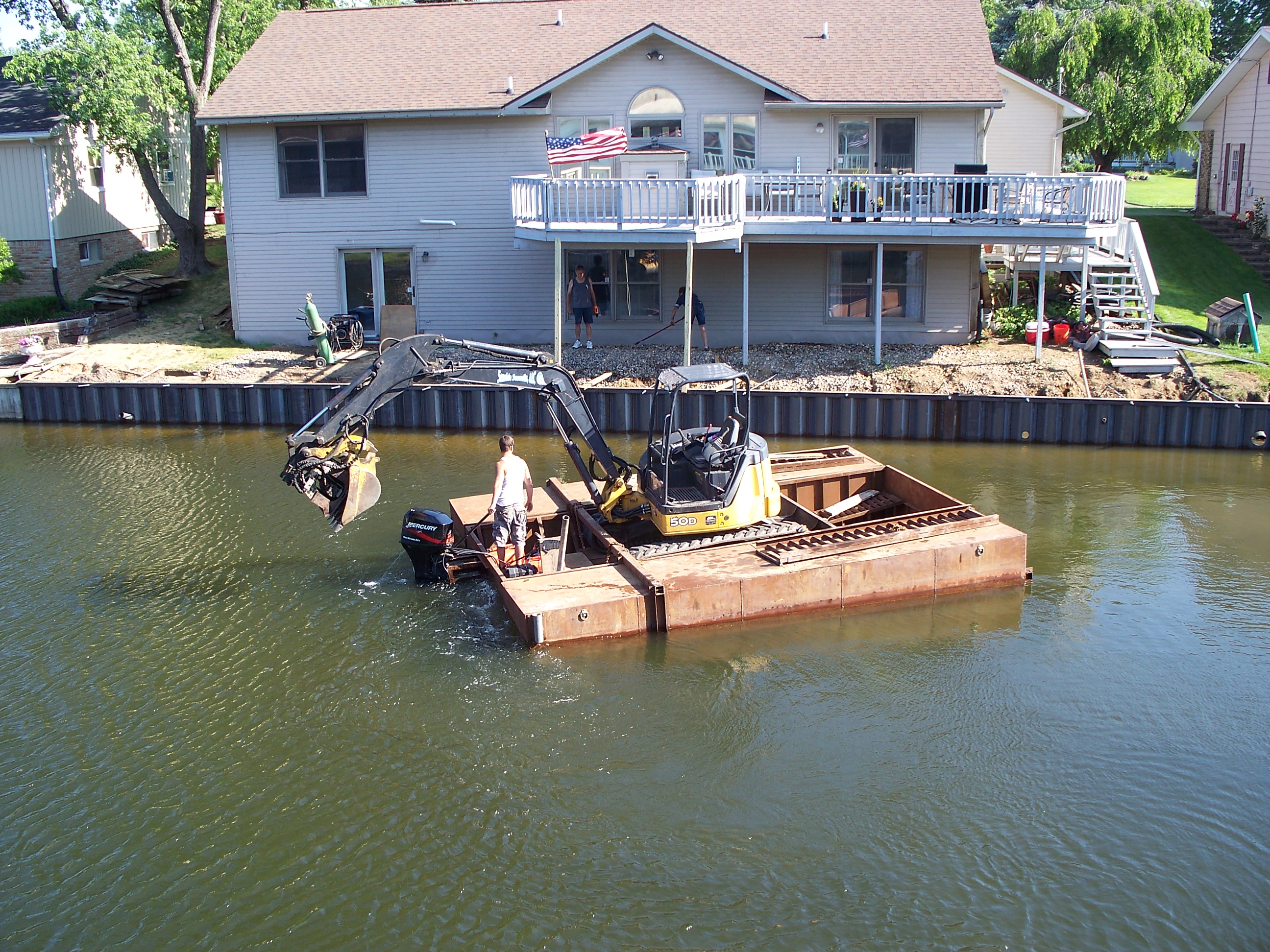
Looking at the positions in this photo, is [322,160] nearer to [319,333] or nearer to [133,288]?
[319,333]

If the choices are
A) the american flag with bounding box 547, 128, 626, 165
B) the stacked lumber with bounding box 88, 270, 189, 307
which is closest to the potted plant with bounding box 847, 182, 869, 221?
the american flag with bounding box 547, 128, 626, 165

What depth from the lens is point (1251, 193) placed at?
111 feet

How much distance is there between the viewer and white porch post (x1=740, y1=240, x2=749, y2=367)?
24.5 m

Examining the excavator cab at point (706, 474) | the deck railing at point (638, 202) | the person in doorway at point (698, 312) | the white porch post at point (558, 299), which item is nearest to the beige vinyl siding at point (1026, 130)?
the person in doorway at point (698, 312)

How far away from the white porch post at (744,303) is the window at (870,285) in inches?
81.4

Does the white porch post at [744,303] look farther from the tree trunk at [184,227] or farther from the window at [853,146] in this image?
the tree trunk at [184,227]

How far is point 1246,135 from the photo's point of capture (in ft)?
110

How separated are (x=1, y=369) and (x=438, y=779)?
21.5 metres

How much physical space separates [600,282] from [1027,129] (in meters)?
12.6

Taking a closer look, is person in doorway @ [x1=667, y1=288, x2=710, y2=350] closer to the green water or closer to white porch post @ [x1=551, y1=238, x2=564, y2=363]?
white porch post @ [x1=551, y1=238, x2=564, y2=363]

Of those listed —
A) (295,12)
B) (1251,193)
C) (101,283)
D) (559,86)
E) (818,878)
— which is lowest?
(818,878)

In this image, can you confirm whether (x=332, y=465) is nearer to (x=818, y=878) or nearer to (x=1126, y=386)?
(x=818, y=878)

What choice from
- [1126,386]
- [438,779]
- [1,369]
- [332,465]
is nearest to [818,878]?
[438,779]

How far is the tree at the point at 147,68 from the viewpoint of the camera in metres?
29.9
